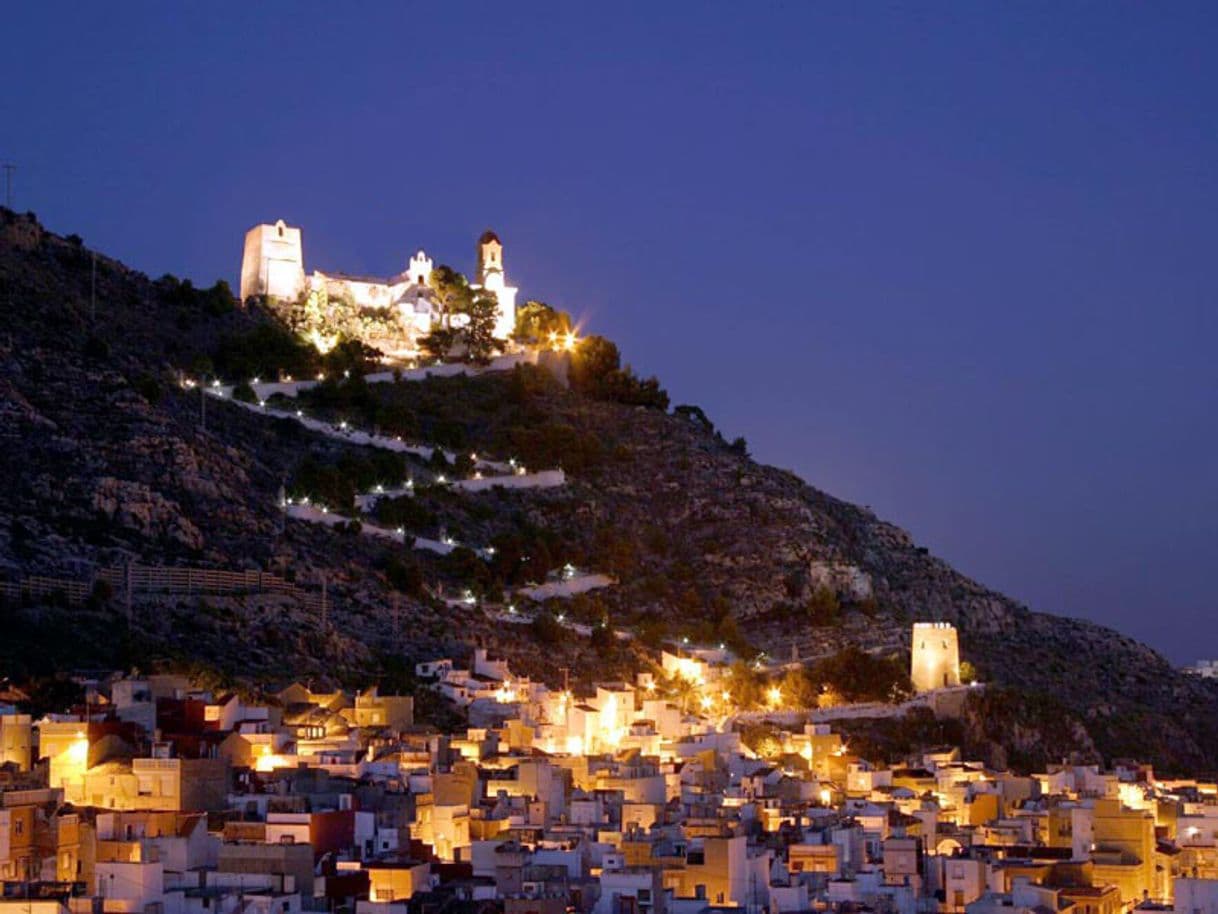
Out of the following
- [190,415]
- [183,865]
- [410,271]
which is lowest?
[183,865]

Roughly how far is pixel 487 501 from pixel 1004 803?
91.2 ft

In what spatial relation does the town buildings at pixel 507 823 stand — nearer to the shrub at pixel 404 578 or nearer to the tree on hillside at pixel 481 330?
the shrub at pixel 404 578

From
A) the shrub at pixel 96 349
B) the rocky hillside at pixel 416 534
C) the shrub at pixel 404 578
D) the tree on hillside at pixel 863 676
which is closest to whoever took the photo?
the rocky hillside at pixel 416 534

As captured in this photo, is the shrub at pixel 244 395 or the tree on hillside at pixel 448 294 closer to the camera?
the shrub at pixel 244 395

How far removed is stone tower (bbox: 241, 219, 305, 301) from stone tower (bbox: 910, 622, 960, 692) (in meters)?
25.8

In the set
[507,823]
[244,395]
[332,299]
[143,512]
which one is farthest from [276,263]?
[507,823]

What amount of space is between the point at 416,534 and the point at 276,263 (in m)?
18.4

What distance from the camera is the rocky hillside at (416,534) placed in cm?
4391

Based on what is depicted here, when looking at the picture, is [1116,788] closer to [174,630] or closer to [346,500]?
[174,630]

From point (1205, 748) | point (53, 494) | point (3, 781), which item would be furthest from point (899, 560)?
point (3, 781)

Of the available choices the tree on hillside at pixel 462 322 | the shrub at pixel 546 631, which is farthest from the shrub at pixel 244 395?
the shrub at pixel 546 631

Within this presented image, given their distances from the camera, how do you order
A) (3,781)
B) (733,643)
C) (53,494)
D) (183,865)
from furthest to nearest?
1. (733,643)
2. (53,494)
3. (3,781)
4. (183,865)

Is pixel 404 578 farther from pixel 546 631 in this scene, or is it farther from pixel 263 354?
pixel 263 354

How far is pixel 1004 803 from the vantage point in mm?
36031
